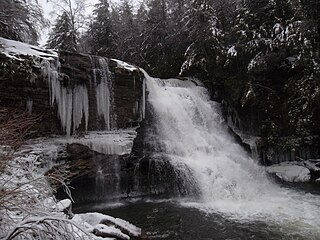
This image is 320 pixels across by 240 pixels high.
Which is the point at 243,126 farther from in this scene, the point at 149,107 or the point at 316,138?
the point at 149,107

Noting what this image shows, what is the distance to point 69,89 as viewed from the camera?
10711 mm

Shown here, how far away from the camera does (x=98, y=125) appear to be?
11422 millimetres

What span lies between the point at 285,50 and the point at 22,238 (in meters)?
14.0

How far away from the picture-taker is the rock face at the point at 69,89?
9.61 m

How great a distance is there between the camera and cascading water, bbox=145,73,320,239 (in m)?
8.80

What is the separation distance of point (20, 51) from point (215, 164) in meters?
7.71

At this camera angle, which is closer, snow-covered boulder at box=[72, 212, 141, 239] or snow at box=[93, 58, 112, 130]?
snow-covered boulder at box=[72, 212, 141, 239]

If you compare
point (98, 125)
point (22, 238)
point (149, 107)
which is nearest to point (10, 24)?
point (98, 125)

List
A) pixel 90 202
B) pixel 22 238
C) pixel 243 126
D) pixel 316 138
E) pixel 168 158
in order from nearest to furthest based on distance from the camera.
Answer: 1. pixel 22 238
2. pixel 90 202
3. pixel 168 158
4. pixel 316 138
5. pixel 243 126

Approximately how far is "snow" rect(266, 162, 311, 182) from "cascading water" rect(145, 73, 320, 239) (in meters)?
1.09

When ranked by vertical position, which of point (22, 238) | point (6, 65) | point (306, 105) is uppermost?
point (6, 65)

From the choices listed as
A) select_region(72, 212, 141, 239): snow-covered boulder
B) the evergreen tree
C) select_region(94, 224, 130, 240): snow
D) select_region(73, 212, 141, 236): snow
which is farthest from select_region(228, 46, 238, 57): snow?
the evergreen tree

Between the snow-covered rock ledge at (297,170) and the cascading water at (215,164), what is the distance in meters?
1.13

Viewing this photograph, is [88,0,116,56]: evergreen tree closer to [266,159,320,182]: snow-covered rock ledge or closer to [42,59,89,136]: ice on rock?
[42,59,89,136]: ice on rock
